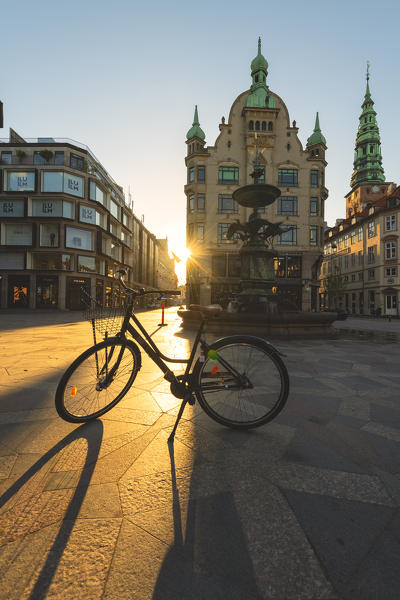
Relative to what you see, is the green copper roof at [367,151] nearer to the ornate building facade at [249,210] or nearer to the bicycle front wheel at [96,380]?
the ornate building facade at [249,210]

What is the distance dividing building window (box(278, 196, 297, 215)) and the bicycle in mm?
32524

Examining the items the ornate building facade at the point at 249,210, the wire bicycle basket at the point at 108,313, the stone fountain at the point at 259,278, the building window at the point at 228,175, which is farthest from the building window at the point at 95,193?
the wire bicycle basket at the point at 108,313

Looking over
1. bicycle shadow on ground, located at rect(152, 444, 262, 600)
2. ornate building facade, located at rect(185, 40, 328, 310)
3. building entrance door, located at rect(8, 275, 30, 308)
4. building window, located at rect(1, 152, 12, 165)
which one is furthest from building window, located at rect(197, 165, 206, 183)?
bicycle shadow on ground, located at rect(152, 444, 262, 600)

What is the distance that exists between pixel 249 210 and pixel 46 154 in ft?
82.0

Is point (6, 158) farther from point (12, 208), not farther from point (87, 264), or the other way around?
point (87, 264)

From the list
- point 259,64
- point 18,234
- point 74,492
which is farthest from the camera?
point 259,64

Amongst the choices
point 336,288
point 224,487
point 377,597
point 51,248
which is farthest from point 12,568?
point 336,288

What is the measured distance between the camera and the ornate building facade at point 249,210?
31.8 metres

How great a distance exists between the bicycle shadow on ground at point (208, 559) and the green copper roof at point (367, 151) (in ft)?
269

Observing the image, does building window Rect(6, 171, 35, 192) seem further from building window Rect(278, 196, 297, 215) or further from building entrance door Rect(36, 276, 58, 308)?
building window Rect(278, 196, 297, 215)

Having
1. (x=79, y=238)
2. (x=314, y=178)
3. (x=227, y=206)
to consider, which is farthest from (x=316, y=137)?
(x=79, y=238)

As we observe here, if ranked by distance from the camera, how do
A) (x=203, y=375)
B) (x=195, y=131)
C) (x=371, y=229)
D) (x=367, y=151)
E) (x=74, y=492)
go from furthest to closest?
(x=367, y=151) → (x=371, y=229) → (x=195, y=131) → (x=203, y=375) → (x=74, y=492)

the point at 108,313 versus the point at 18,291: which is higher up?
the point at 18,291

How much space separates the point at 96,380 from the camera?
272 centimetres
